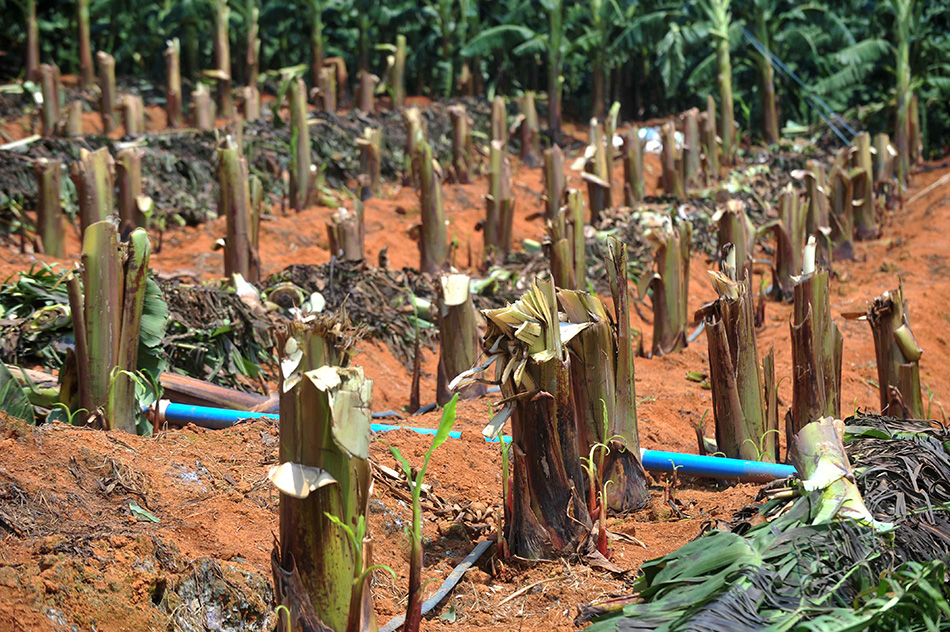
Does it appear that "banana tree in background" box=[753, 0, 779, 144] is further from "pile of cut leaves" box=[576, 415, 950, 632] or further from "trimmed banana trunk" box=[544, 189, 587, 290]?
"pile of cut leaves" box=[576, 415, 950, 632]

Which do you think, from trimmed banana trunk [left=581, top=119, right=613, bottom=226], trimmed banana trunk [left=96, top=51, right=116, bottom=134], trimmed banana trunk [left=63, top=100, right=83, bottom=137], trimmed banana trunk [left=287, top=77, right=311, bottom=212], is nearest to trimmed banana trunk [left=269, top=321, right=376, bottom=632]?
trimmed banana trunk [left=581, top=119, right=613, bottom=226]

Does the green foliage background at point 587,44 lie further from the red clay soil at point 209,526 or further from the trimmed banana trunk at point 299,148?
the red clay soil at point 209,526

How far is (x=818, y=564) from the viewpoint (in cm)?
234

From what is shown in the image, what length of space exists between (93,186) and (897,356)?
575 centimetres

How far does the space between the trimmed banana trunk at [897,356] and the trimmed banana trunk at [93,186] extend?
18.1 feet

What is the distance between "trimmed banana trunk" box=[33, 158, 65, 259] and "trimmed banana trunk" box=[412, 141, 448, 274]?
3.25 metres

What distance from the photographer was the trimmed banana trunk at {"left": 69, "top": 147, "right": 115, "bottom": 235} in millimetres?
6895

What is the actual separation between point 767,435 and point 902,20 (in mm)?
13217

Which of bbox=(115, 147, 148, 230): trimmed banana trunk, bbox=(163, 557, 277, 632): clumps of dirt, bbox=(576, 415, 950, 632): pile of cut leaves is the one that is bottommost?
A: bbox=(163, 557, 277, 632): clumps of dirt

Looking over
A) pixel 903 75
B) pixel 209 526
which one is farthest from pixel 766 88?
pixel 209 526

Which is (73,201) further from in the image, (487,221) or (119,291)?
(119,291)

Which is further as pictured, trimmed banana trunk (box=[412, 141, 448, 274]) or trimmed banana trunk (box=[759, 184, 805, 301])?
trimmed banana trunk (box=[412, 141, 448, 274])

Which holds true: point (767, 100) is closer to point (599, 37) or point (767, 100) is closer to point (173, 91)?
point (599, 37)

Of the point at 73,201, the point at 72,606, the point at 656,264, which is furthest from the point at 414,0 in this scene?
the point at 72,606
